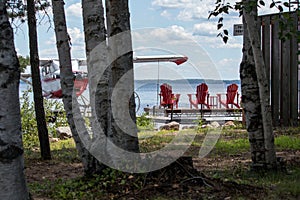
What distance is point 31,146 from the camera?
9.91 meters

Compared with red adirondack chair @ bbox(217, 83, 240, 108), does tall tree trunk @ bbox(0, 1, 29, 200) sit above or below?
above

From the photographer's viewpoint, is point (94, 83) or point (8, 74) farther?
point (94, 83)

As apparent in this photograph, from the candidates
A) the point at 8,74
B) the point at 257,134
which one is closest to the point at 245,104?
the point at 257,134

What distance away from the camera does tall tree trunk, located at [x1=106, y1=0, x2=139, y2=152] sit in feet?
16.7

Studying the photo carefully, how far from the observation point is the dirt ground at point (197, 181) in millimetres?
4305

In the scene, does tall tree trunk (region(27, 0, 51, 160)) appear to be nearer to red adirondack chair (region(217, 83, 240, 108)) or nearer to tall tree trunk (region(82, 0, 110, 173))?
tall tree trunk (region(82, 0, 110, 173))

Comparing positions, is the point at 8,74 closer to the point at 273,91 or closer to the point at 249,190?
the point at 249,190

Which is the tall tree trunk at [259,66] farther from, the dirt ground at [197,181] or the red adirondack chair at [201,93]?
the red adirondack chair at [201,93]

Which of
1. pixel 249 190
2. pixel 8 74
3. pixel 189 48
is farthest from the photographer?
pixel 189 48

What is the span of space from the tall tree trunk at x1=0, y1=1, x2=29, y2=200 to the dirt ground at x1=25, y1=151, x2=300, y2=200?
4.95 feet

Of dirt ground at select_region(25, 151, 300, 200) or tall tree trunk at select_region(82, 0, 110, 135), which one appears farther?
tall tree trunk at select_region(82, 0, 110, 135)

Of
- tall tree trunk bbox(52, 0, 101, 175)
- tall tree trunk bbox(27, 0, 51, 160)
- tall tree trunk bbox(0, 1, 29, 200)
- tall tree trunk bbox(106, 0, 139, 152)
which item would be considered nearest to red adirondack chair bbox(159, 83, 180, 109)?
tall tree trunk bbox(27, 0, 51, 160)

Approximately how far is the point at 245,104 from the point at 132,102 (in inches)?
50.3

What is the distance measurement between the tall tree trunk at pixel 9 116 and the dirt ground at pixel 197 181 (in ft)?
4.95
